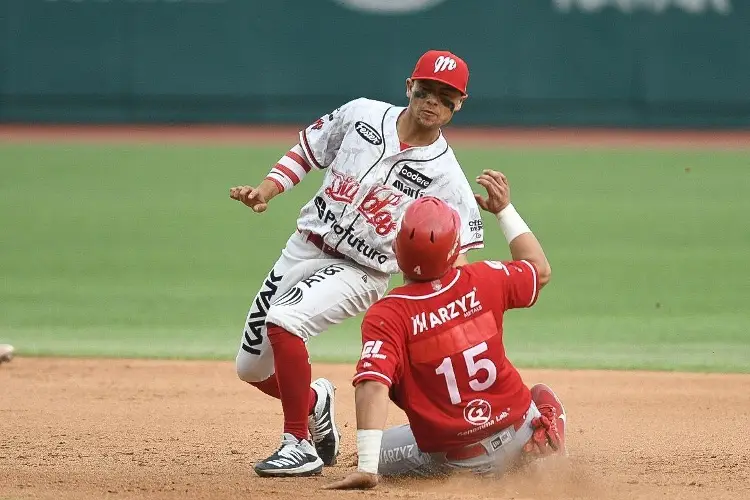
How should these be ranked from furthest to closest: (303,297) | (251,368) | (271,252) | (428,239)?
(271,252) → (251,368) → (303,297) → (428,239)

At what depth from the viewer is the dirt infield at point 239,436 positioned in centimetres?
436

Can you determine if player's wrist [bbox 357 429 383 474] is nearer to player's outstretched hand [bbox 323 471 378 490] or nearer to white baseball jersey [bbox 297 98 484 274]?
player's outstretched hand [bbox 323 471 378 490]

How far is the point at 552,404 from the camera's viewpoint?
A: 4.52 metres

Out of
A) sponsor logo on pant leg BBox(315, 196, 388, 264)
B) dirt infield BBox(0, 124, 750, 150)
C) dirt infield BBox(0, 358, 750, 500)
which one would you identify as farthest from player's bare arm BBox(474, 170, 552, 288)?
dirt infield BBox(0, 124, 750, 150)

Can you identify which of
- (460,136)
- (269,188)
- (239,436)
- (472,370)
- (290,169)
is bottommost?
(239,436)

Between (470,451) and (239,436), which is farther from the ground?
(470,451)

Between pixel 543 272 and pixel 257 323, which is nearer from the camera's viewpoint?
pixel 543 272

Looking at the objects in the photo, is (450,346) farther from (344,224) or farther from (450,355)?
(344,224)

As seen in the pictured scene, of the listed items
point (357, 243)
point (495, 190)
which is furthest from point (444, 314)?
point (357, 243)

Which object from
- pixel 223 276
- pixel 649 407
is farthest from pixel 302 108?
pixel 649 407

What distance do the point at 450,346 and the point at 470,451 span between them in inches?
20.5

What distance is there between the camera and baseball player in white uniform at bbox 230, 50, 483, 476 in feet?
15.1

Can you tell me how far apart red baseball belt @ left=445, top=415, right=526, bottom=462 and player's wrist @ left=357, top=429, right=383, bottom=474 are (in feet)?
1.47

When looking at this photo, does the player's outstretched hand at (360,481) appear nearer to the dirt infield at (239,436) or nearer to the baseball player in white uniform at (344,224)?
the dirt infield at (239,436)
